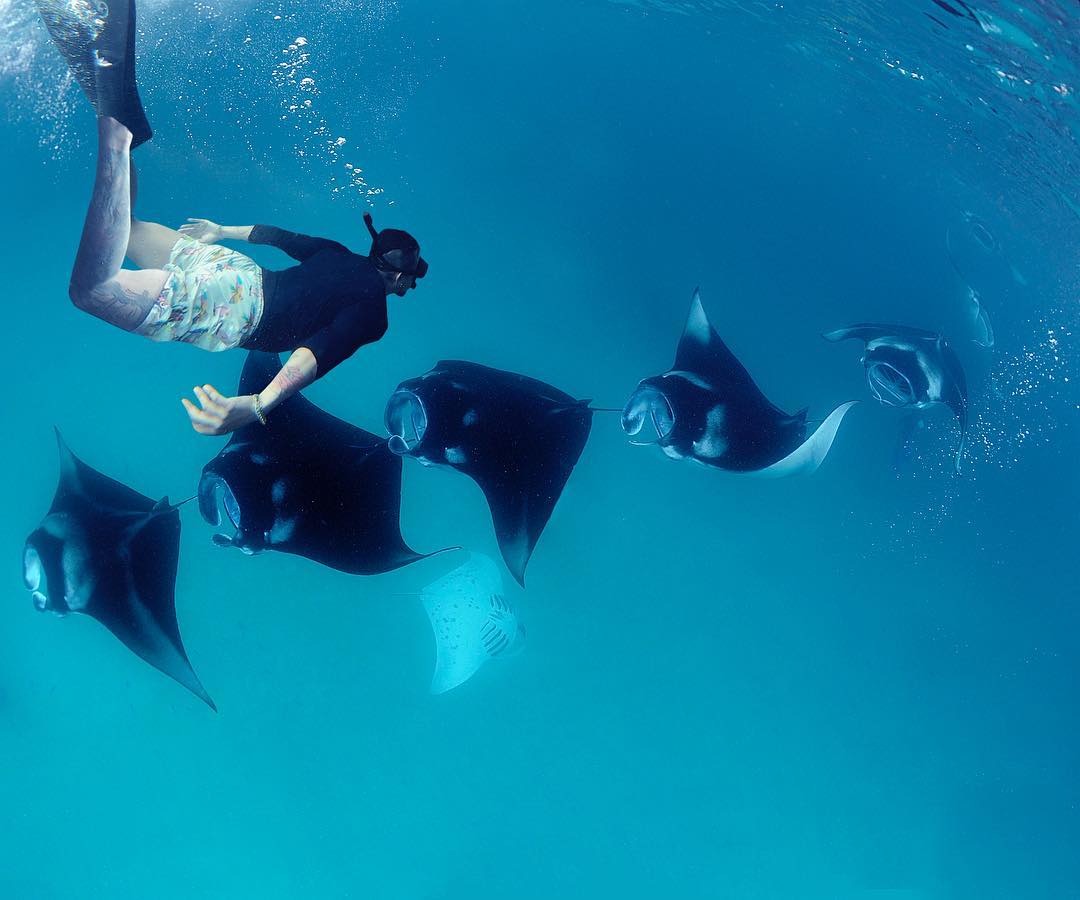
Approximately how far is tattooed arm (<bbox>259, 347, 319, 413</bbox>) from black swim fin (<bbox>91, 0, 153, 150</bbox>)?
1223 mm

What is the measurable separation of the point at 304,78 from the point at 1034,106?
9734 mm

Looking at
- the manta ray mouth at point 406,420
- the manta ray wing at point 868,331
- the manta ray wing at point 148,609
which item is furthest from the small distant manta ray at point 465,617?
the manta ray wing at point 868,331

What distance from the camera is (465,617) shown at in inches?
271

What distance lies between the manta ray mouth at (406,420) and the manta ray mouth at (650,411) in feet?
4.53

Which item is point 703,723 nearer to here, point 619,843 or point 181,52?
point 619,843

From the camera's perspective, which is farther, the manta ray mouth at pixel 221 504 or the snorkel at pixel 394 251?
the manta ray mouth at pixel 221 504

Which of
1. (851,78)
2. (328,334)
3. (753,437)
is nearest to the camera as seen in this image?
(328,334)

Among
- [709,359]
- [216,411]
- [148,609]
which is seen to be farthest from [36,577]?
[709,359]

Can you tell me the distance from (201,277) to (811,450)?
13.3 feet

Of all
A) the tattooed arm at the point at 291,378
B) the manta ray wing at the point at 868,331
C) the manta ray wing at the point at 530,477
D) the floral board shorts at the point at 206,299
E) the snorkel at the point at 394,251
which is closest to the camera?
the tattooed arm at the point at 291,378

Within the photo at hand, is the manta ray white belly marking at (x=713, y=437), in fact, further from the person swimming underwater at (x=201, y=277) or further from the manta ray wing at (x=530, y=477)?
the person swimming underwater at (x=201, y=277)

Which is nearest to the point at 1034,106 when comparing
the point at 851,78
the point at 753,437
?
the point at 851,78

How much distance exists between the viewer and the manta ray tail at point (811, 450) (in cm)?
447

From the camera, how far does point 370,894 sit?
8078mm
